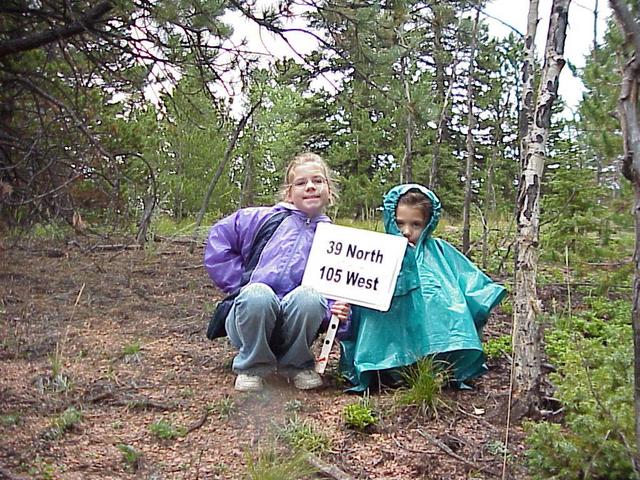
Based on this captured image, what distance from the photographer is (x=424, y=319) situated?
3367mm

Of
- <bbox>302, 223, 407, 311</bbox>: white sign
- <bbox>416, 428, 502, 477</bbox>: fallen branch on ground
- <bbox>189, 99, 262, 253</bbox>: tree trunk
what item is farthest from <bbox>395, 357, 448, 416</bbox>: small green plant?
<bbox>189, 99, 262, 253</bbox>: tree trunk

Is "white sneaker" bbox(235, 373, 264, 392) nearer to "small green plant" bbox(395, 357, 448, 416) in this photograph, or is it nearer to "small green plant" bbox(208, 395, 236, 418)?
"small green plant" bbox(208, 395, 236, 418)

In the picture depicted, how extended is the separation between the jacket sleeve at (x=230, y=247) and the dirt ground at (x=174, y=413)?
49cm

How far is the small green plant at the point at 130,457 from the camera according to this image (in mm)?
2531

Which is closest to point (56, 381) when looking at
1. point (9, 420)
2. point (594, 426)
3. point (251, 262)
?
point (9, 420)

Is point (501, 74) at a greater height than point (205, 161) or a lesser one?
greater

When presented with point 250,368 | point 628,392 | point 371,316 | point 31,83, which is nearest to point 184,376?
point 250,368

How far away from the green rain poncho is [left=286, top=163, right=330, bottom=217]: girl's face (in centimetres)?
34

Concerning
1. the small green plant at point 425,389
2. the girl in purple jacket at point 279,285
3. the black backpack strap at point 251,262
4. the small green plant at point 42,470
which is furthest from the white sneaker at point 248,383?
the small green plant at point 42,470

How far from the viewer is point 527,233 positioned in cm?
271

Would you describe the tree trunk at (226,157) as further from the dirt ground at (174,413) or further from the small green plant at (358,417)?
the small green plant at (358,417)

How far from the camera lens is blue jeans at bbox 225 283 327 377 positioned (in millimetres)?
A: 3365

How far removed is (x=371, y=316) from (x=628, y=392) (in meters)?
1.53

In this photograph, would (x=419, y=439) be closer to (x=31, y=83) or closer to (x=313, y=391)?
(x=313, y=391)
